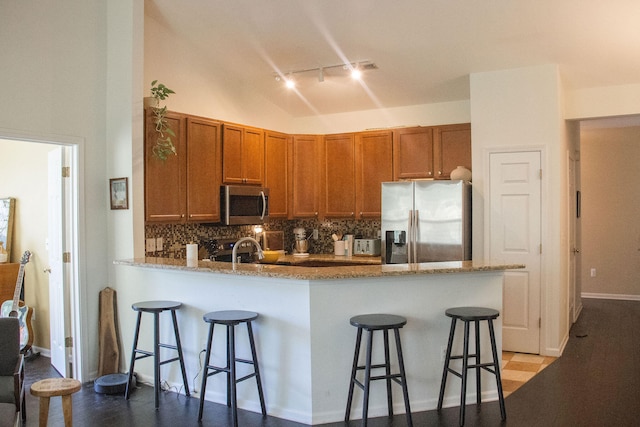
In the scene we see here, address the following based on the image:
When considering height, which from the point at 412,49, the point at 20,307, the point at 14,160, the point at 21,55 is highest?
the point at 412,49

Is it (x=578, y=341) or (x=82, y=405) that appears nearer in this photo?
(x=82, y=405)

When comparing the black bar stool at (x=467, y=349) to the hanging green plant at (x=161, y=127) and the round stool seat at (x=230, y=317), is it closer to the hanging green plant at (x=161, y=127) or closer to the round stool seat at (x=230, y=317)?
the round stool seat at (x=230, y=317)

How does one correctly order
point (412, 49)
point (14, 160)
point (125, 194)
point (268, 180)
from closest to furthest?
1. point (125, 194)
2. point (412, 49)
3. point (14, 160)
4. point (268, 180)

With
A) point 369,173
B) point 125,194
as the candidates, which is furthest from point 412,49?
point 125,194

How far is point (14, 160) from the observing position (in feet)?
17.9

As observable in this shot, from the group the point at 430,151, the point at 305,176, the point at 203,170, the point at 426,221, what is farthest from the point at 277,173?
the point at 426,221

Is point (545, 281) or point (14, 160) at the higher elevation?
→ point (14, 160)

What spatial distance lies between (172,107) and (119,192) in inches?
46.2

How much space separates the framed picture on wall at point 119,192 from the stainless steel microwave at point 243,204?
1.12m

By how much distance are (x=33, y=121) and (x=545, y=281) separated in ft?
15.2

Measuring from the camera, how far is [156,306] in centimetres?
381

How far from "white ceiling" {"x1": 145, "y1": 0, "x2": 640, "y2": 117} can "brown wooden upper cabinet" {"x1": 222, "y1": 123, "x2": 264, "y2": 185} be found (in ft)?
2.33

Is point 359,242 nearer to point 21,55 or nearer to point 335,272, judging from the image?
point 335,272

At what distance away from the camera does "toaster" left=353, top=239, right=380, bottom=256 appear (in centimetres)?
611
